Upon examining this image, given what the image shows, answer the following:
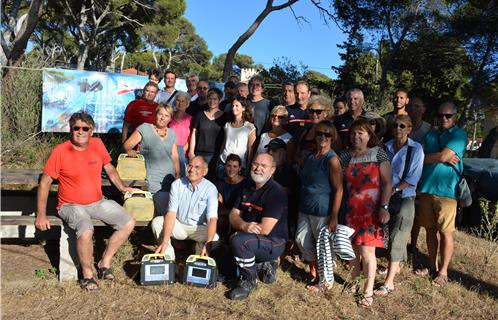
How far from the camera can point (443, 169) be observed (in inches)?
172

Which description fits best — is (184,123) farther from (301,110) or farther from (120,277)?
(120,277)

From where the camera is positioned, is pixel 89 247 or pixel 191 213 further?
pixel 191 213

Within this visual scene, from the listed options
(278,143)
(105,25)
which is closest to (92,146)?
(278,143)

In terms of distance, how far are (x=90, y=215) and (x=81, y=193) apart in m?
0.22

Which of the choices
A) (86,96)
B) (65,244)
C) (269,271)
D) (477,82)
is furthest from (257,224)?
(477,82)

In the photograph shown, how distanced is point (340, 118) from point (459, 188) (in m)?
1.43

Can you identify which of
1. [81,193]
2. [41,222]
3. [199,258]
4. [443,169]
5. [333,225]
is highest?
[443,169]

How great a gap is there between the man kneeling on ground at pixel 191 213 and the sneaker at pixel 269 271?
→ 564mm

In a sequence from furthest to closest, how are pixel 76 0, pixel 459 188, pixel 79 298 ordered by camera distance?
pixel 76 0
pixel 459 188
pixel 79 298

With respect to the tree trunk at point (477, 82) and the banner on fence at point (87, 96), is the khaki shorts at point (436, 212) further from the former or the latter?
the tree trunk at point (477, 82)

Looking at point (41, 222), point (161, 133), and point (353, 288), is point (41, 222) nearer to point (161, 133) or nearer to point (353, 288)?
point (161, 133)

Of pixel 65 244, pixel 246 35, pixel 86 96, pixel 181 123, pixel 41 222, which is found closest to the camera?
pixel 41 222

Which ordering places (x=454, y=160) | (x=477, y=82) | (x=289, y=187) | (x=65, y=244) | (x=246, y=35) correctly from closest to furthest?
1. (x=65, y=244)
2. (x=454, y=160)
3. (x=289, y=187)
4. (x=246, y=35)
5. (x=477, y=82)

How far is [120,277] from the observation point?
4137 mm
